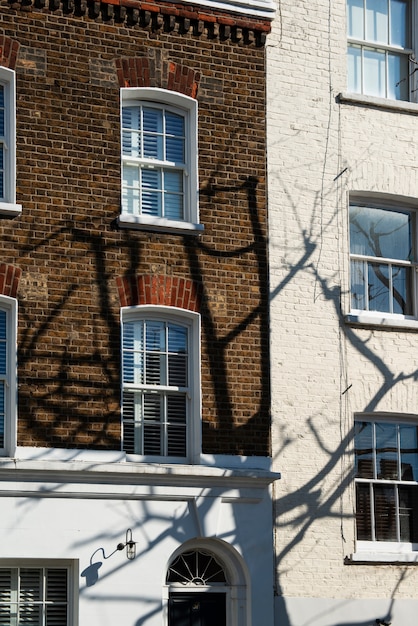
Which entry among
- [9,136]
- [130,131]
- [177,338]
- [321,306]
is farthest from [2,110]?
[321,306]

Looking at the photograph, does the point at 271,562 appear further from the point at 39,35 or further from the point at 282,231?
the point at 39,35

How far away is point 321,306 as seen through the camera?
20016mm

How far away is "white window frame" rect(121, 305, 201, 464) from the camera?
18500 millimetres

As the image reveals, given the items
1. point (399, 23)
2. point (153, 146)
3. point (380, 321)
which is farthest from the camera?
point (399, 23)

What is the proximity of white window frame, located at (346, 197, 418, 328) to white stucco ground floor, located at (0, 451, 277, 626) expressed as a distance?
10.1 feet

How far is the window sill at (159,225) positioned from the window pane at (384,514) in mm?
4812

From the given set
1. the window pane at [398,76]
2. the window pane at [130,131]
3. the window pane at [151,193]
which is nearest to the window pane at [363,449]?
the window pane at [151,193]

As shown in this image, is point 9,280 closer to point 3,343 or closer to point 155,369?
point 3,343

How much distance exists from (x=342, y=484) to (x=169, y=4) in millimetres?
7516

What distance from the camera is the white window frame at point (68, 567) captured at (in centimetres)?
1727

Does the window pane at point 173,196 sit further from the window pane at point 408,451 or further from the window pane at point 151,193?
the window pane at point 408,451

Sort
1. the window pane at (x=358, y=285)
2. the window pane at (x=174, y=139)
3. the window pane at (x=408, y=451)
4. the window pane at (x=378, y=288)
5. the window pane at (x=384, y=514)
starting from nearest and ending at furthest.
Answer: the window pane at (x=174, y=139) < the window pane at (x=384, y=514) < the window pane at (x=408, y=451) < the window pane at (x=358, y=285) < the window pane at (x=378, y=288)

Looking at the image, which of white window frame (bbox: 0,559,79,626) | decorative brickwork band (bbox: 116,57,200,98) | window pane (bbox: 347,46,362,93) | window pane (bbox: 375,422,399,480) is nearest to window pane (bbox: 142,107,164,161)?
decorative brickwork band (bbox: 116,57,200,98)

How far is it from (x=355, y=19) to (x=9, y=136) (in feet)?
21.5
